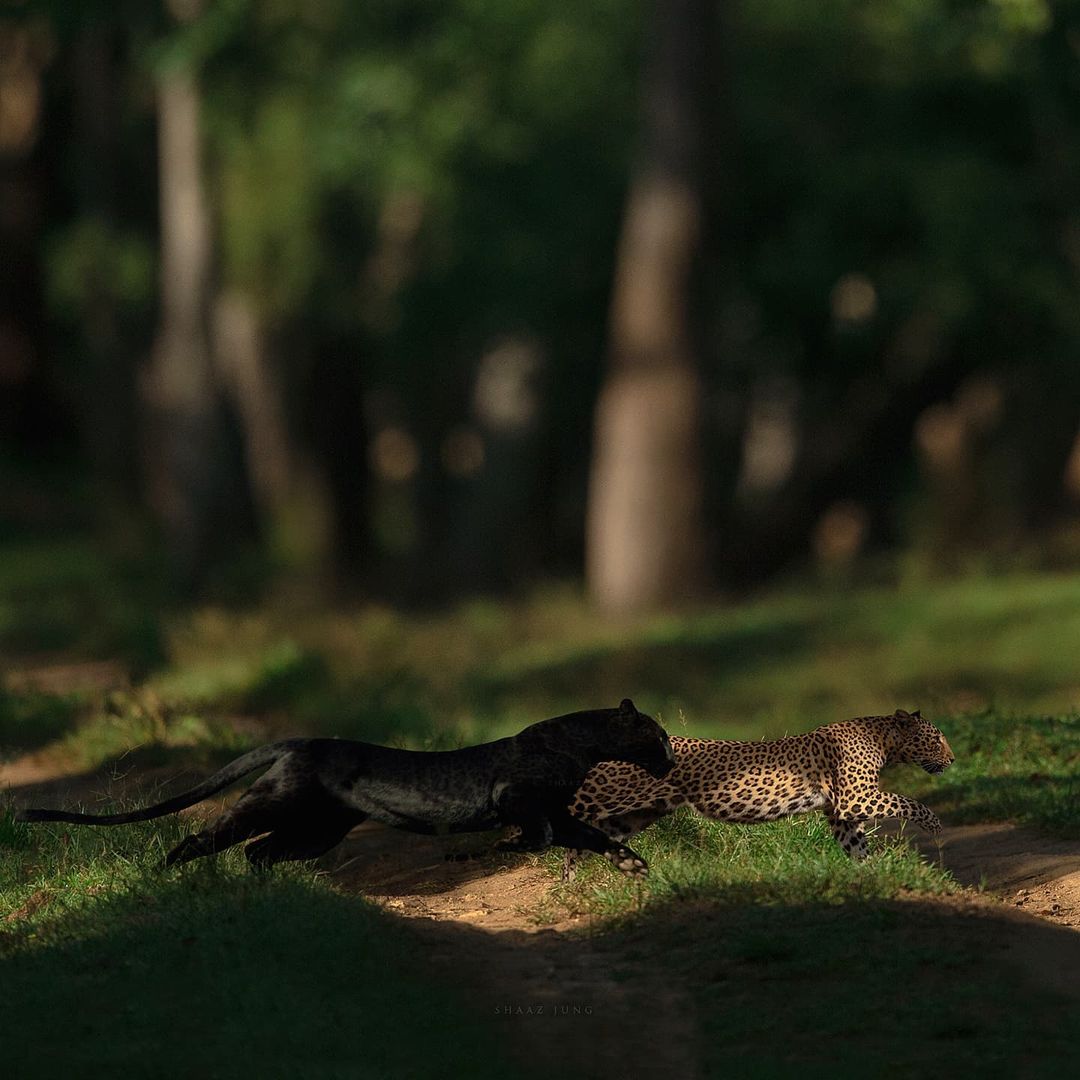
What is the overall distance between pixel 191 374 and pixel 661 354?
24.0 feet

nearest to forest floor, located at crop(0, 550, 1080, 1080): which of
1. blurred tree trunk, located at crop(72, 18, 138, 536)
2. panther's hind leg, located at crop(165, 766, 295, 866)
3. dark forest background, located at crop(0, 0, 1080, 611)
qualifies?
panther's hind leg, located at crop(165, 766, 295, 866)

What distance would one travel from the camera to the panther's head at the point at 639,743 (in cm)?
812

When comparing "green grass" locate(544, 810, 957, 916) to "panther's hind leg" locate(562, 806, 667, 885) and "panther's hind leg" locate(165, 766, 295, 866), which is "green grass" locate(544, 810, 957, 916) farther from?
"panther's hind leg" locate(165, 766, 295, 866)

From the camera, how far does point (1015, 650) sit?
Answer: 56.0 feet

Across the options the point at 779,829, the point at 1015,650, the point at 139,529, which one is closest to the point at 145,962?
the point at 779,829

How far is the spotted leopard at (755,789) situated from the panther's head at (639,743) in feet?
0.45

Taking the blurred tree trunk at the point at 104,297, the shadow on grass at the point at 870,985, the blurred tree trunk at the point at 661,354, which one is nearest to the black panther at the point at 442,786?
the shadow on grass at the point at 870,985

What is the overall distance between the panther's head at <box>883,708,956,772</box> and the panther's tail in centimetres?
257

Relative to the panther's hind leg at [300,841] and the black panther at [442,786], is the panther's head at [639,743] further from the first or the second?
the panther's hind leg at [300,841]

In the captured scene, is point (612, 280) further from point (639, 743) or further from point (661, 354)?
point (639, 743)

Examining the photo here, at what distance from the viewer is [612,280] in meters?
26.5

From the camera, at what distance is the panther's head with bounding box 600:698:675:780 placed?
26.6 ft

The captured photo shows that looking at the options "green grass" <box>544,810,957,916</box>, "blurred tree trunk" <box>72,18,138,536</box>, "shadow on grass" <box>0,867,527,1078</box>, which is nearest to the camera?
"shadow on grass" <box>0,867,527,1078</box>

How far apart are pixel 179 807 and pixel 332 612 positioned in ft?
48.2
